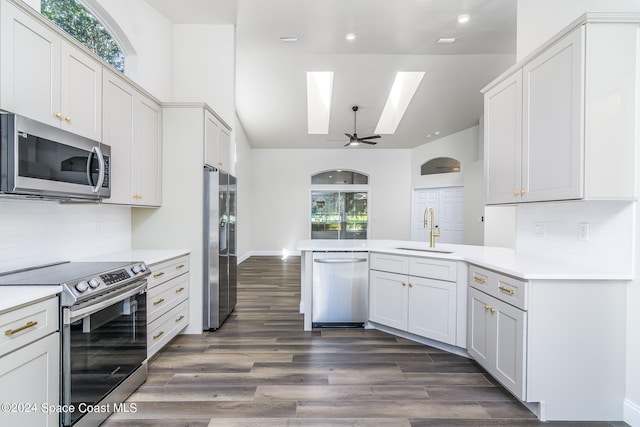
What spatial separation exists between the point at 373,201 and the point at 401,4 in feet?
19.9

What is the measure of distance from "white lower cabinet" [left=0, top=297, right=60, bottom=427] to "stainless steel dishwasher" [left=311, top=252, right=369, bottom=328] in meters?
2.20

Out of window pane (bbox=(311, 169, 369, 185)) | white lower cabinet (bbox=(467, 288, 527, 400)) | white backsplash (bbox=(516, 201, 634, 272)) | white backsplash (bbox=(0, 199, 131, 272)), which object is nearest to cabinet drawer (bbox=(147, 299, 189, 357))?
white backsplash (bbox=(0, 199, 131, 272))

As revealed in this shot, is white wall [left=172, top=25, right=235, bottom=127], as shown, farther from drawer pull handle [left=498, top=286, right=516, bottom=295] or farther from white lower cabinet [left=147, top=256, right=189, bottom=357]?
drawer pull handle [left=498, top=286, right=516, bottom=295]

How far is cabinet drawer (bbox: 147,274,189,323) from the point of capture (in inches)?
96.7

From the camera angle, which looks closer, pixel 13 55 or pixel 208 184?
pixel 13 55

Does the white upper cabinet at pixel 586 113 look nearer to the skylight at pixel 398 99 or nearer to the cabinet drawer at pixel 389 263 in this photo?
the cabinet drawer at pixel 389 263

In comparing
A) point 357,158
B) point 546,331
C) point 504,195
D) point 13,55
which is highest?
point 357,158

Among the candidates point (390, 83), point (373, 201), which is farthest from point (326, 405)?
point (373, 201)

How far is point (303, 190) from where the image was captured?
9.16 metres

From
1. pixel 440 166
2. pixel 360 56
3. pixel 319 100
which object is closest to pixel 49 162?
pixel 360 56

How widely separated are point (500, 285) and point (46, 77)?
314 cm

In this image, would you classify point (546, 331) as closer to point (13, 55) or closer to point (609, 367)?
point (609, 367)

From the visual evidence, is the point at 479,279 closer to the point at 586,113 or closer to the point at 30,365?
the point at 586,113

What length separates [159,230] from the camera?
10.4 ft
